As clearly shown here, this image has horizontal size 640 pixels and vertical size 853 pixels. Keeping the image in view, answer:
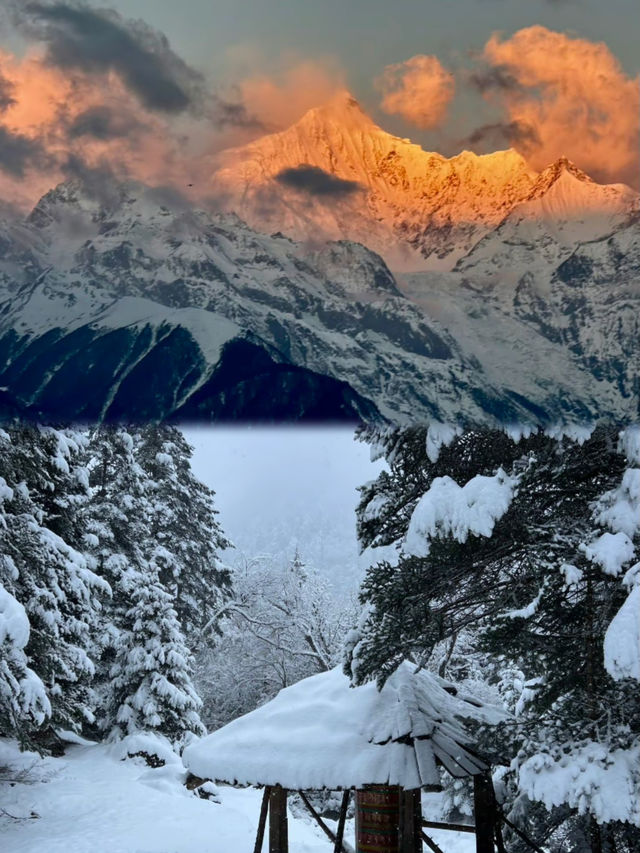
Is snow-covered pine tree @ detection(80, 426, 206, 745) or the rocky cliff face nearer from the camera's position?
the rocky cliff face

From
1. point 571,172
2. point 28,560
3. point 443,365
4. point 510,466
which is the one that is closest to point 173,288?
point 443,365

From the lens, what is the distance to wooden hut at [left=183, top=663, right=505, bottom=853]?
8.42 m

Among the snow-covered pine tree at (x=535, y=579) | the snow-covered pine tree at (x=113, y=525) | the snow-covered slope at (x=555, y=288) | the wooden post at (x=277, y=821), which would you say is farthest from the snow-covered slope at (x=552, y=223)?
the snow-covered pine tree at (x=113, y=525)

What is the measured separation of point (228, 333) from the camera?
5.45 metres

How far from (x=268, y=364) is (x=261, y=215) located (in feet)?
3.30

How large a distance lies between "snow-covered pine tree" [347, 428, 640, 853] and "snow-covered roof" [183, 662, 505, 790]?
414 millimetres

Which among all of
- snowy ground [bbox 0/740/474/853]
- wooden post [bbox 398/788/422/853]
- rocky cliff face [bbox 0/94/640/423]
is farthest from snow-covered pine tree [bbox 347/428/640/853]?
snowy ground [bbox 0/740/474/853]

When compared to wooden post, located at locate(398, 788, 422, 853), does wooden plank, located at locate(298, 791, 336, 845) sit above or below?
below

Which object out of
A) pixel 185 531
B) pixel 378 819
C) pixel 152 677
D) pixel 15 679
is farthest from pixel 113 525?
pixel 378 819

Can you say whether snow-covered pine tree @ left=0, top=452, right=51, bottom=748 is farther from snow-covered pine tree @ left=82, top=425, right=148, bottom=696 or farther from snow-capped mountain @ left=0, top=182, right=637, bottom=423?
snow-covered pine tree @ left=82, top=425, right=148, bottom=696

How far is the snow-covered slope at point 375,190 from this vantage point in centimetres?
578

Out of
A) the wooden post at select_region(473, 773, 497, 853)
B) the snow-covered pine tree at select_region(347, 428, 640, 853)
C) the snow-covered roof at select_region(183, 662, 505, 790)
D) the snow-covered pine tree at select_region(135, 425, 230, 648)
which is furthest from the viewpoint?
the snow-covered pine tree at select_region(135, 425, 230, 648)

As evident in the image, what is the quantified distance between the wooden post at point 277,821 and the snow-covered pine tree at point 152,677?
36.4ft

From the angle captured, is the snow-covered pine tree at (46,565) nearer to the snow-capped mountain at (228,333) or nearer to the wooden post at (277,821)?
the wooden post at (277,821)
